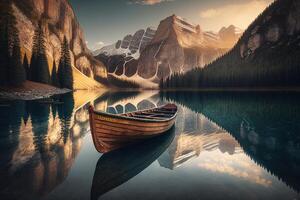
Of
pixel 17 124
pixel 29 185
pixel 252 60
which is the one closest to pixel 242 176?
pixel 29 185

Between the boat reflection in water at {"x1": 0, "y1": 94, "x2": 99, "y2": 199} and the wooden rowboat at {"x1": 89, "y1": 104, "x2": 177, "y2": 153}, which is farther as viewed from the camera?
the wooden rowboat at {"x1": 89, "y1": 104, "x2": 177, "y2": 153}

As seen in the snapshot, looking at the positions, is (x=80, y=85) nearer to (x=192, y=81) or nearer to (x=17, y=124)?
(x=192, y=81)

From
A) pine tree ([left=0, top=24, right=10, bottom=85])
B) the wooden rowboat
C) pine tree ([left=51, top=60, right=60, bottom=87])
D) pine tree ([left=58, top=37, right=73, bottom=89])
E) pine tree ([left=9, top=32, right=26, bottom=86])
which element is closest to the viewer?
the wooden rowboat

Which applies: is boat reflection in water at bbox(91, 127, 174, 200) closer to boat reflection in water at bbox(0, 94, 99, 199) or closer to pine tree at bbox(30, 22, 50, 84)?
boat reflection in water at bbox(0, 94, 99, 199)

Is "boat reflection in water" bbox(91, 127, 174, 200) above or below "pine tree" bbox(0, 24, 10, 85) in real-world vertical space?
below

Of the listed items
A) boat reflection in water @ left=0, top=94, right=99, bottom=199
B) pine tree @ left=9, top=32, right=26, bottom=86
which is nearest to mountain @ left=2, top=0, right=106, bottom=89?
pine tree @ left=9, top=32, right=26, bottom=86

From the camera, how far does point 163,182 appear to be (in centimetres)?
851

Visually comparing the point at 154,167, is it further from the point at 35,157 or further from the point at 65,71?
the point at 65,71

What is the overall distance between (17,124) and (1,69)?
47017mm

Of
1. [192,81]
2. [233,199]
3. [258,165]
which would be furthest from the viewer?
[192,81]

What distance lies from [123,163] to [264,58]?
16138 cm

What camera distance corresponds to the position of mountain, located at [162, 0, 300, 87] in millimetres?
88581

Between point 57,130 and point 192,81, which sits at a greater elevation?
point 192,81

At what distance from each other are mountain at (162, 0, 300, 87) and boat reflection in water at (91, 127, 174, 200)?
8844 centimetres
